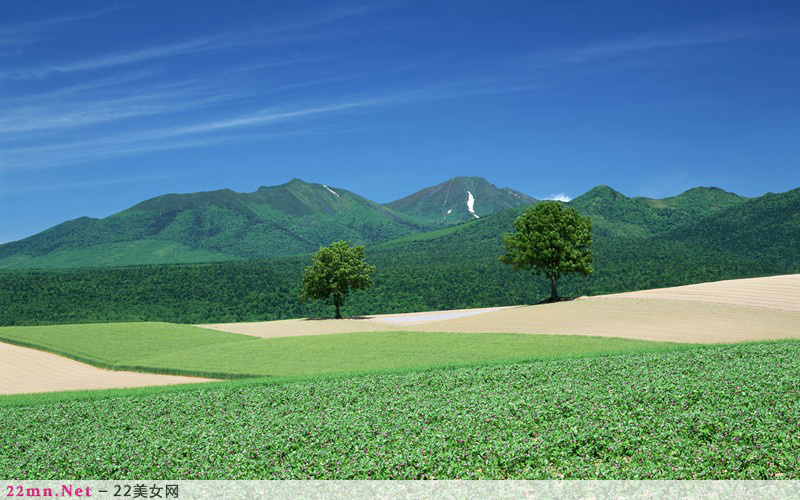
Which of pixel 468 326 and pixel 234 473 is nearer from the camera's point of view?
pixel 234 473

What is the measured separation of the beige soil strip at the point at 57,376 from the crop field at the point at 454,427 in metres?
7.66

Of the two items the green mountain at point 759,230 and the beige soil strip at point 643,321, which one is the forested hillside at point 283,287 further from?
the beige soil strip at point 643,321

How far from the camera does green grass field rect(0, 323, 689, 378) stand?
3584 centimetres

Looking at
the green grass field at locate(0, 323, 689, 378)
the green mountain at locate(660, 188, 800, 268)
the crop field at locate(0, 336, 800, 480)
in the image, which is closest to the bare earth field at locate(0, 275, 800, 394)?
the green grass field at locate(0, 323, 689, 378)

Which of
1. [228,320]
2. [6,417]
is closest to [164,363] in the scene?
[6,417]

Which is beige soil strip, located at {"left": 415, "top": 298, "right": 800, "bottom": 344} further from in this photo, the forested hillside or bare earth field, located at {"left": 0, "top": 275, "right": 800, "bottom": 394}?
the forested hillside

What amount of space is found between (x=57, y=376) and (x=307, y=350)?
15499 millimetres

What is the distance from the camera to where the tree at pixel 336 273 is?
71250 mm

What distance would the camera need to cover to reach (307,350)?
143 feet

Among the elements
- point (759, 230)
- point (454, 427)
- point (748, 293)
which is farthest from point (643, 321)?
point (759, 230)

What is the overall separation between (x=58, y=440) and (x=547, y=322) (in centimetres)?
3975

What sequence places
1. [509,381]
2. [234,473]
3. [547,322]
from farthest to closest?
[547,322] < [509,381] < [234,473]

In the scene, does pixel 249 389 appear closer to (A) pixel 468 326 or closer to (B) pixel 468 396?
(B) pixel 468 396

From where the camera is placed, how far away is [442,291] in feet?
355
